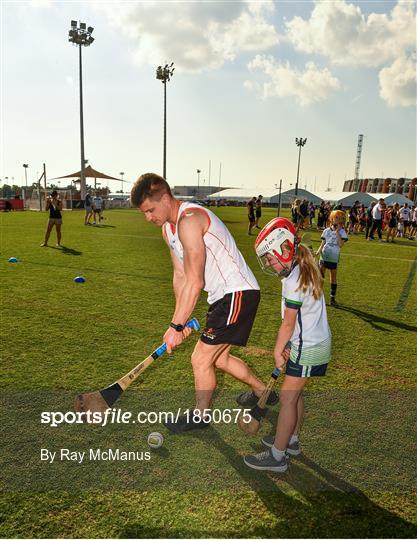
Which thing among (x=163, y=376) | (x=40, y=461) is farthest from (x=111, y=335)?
(x=40, y=461)

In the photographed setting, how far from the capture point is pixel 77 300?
8.07 m

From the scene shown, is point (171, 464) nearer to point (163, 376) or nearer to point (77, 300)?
point (163, 376)

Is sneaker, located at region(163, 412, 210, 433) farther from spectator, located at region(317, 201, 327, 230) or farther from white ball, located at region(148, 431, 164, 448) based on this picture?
spectator, located at region(317, 201, 327, 230)

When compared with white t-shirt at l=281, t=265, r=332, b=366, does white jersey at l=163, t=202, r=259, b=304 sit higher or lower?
higher

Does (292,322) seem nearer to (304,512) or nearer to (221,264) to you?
(221,264)

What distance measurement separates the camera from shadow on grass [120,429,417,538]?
8.63 feet

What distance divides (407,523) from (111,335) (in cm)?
449

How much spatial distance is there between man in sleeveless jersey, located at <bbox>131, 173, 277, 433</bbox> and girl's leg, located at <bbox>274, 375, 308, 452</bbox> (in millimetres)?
585

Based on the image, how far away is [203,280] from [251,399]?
158cm

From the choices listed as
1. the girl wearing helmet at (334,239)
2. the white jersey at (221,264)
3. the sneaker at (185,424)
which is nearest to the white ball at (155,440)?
the sneaker at (185,424)

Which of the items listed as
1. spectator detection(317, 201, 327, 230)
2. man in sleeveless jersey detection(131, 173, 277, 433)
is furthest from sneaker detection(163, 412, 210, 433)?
spectator detection(317, 201, 327, 230)

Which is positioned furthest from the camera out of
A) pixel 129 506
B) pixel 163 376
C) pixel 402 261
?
pixel 402 261

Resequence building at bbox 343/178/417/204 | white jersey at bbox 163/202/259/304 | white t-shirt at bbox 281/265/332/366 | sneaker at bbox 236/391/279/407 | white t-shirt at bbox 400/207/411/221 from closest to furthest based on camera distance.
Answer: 1. white t-shirt at bbox 281/265/332/366
2. white jersey at bbox 163/202/259/304
3. sneaker at bbox 236/391/279/407
4. white t-shirt at bbox 400/207/411/221
5. building at bbox 343/178/417/204

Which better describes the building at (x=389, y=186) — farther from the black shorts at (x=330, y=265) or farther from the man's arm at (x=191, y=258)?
the man's arm at (x=191, y=258)
